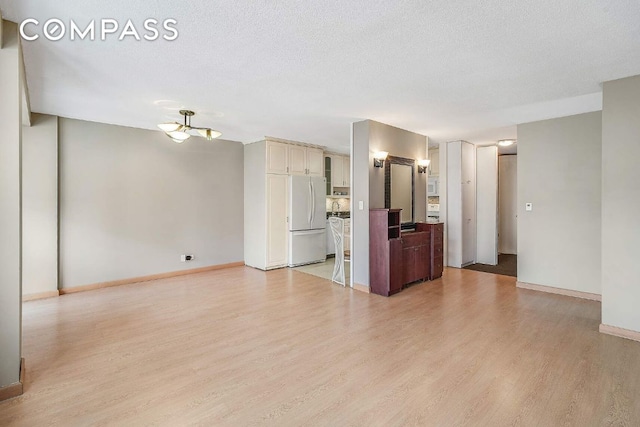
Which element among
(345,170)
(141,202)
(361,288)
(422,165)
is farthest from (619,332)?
(141,202)

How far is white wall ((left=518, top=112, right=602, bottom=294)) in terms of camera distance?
437cm

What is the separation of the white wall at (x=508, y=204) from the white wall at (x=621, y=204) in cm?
476

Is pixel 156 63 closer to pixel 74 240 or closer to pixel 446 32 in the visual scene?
pixel 446 32

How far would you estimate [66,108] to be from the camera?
422cm

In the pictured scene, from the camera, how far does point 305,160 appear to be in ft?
22.4

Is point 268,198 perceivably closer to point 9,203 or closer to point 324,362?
point 324,362

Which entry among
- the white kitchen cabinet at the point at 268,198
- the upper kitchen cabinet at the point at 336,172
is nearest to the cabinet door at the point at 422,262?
the white kitchen cabinet at the point at 268,198

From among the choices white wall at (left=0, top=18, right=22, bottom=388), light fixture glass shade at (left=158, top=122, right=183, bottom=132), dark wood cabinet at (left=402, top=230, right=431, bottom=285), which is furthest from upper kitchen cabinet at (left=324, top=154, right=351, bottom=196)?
white wall at (left=0, top=18, right=22, bottom=388)

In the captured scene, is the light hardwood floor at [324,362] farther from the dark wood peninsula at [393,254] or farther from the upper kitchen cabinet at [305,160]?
the upper kitchen cabinet at [305,160]

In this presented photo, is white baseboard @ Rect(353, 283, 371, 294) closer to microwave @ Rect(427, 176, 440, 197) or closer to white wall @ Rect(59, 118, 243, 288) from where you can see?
white wall @ Rect(59, 118, 243, 288)

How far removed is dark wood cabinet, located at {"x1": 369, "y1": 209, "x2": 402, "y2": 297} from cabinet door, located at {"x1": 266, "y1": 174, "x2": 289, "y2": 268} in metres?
2.27

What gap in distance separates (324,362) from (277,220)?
3960 millimetres

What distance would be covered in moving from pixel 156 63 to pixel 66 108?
2359 mm

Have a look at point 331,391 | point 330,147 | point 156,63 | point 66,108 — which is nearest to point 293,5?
point 156,63
